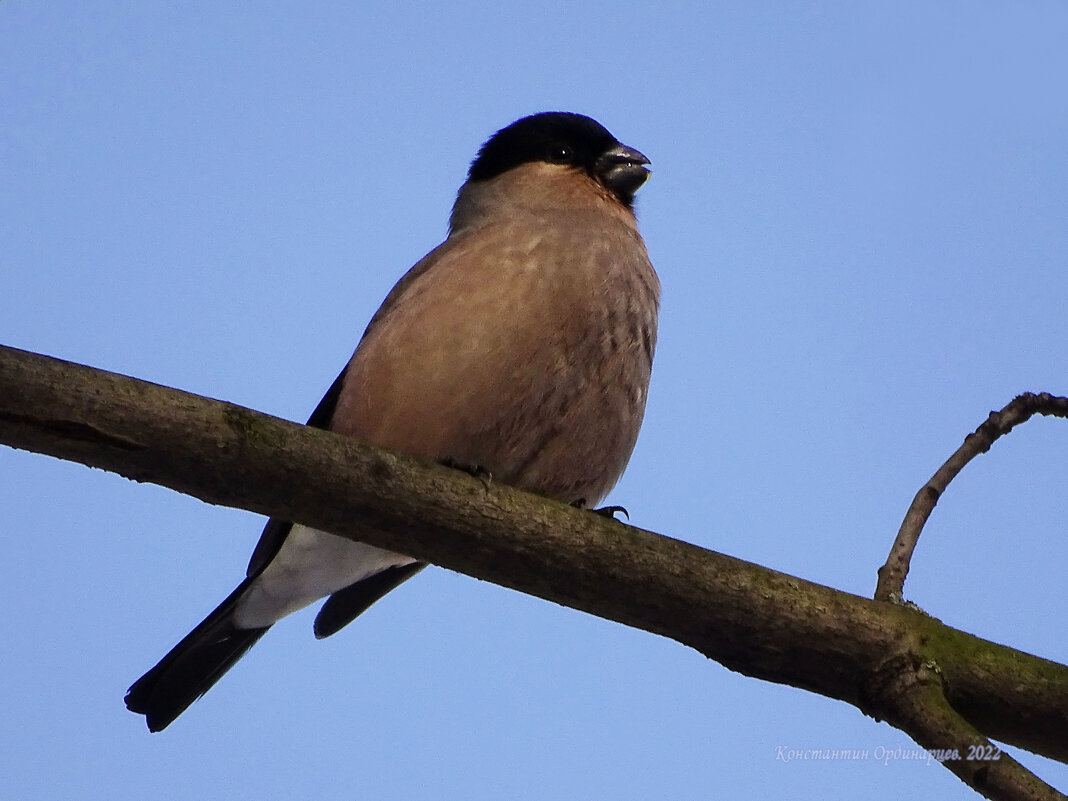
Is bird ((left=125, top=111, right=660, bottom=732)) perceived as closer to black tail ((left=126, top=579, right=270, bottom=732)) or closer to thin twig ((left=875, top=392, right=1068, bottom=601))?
black tail ((left=126, top=579, right=270, bottom=732))

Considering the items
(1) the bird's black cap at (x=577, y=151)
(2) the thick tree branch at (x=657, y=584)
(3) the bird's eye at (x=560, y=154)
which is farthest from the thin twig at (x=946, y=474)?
(3) the bird's eye at (x=560, y=154)

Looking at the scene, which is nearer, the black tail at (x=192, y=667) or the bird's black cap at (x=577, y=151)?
the black tail at (x=192, y=667)

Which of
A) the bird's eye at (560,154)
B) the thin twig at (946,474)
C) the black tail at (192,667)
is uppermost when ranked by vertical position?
the bird's eye at (560,154)

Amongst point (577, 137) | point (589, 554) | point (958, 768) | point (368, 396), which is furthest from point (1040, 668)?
point (577, 137)

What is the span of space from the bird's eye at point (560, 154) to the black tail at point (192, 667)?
2.61 meters

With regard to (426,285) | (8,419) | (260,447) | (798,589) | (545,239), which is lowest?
(8,419)

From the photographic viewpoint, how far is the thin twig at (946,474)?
3535 mm

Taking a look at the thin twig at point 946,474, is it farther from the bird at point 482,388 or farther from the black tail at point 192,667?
the black tail at point 192,667

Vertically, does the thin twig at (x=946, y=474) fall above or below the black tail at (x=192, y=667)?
above

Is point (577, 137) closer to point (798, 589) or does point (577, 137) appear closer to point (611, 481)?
point (611, 481)

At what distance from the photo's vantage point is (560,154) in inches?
237

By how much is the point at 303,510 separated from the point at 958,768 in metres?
1.84

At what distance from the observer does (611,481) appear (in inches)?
192

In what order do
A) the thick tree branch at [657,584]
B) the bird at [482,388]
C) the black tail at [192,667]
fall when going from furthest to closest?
the black tail at [192,667] → the bird at [482,388] → the thick tree branch at [657,584]
